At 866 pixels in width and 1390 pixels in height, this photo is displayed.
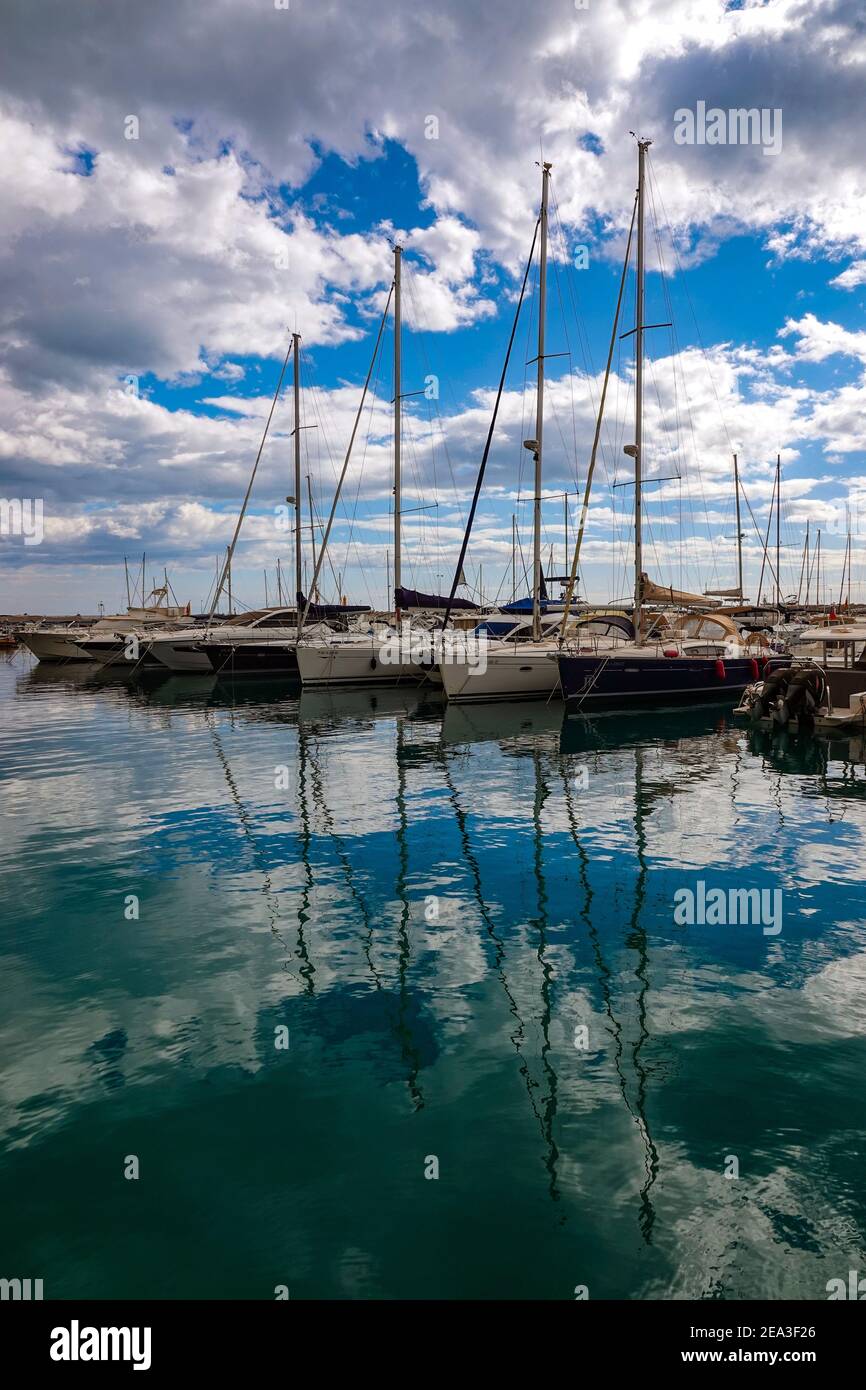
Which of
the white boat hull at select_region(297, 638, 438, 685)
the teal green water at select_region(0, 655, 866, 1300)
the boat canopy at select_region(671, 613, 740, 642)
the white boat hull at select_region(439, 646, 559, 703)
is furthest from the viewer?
the white boat hull at select_region(297, 638, 438, 685)

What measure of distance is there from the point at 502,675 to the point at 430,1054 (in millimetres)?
26309

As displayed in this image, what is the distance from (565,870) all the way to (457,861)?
175 cm

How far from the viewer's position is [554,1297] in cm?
416

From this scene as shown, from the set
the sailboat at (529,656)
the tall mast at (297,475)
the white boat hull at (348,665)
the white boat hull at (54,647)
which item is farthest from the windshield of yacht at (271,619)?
the sailboat at (529,656)

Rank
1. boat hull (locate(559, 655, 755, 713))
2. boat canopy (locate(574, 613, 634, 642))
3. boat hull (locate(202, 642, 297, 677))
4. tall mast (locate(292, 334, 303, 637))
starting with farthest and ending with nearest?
1. boat hull (locate(202, 642, 297, 677))
2. tall mast (locate(292, 334, 303, 637))
3. boat canopy (locate(574, 613, 634, 642))
4. boat hull (locate(559, 655, 755, 713))

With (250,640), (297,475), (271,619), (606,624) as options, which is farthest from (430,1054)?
(271,619)

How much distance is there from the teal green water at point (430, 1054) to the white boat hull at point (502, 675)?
54.9 feet

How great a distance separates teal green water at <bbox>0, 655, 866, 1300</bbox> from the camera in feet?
14.9

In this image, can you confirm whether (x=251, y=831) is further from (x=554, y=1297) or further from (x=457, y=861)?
(x=554, y=1297)

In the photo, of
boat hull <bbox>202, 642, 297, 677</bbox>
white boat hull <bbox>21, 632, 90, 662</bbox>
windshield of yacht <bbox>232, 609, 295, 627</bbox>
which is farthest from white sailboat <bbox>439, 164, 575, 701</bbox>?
white boat hull <bbox>21, 632, 90, 662</bbox>

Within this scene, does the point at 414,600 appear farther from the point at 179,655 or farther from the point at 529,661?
the point at 179,655

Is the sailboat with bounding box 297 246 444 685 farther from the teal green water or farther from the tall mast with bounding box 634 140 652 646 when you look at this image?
the teal green water

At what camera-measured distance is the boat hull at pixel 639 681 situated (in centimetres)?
2978
